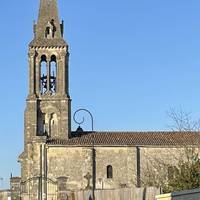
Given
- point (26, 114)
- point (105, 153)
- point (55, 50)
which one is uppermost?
point (55, 50)

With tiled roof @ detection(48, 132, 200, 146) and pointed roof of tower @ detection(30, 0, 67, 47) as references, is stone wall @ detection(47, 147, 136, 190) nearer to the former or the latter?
tiled roof @ detection(48, 132, 200, 146)

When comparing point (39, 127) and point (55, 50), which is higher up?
point (55, 50)

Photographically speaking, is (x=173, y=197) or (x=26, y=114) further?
(x=26, y=114)

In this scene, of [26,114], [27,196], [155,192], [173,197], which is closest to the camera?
[173,197]

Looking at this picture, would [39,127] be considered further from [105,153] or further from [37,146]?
[105,153]

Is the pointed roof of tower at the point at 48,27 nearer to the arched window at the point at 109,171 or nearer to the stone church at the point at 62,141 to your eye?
the stone church at the point at 62,141

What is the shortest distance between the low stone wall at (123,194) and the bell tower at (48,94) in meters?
31.8

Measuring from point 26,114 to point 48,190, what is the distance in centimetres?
783

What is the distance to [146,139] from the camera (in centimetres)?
6097

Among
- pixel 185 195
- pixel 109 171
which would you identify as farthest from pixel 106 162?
pixel 185 195

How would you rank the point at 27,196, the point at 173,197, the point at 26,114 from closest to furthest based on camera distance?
the point at 173,197
the point at 27,196
the point at 26,114

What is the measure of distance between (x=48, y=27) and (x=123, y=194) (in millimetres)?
38735

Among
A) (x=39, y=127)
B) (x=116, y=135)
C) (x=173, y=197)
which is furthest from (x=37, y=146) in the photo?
(x=173, y=197)

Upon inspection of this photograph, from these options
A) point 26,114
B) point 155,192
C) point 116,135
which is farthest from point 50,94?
point 155,192
